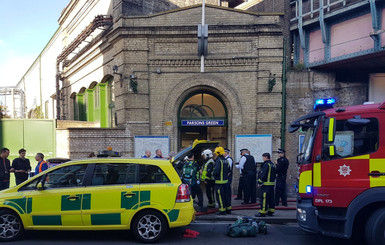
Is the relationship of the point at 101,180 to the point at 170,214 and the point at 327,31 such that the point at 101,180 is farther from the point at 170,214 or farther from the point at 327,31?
the point at 327,31

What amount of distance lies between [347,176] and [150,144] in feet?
24.7

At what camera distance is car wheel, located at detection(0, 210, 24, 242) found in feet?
17.6

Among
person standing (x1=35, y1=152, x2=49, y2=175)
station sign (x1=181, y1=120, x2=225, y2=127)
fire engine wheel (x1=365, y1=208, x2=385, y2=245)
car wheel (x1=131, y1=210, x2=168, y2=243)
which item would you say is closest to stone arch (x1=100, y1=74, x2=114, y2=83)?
station sign (x1=181, y1=120, x2=225, y2=127)

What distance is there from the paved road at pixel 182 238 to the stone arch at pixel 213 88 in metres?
5.22

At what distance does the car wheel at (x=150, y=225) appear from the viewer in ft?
17.5

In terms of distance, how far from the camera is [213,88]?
11188 millimetres

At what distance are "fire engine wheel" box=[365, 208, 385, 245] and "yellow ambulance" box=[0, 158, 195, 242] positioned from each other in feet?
10.3

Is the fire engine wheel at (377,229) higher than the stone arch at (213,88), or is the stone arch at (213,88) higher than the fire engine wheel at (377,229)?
the stone arch at (213,88)

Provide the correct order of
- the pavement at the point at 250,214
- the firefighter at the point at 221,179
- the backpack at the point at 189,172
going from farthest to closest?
1. the backpack at the point at 189,172
2. the firefighter at the point at 221,179
3. the pavement at the point at 250,214

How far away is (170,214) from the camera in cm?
536

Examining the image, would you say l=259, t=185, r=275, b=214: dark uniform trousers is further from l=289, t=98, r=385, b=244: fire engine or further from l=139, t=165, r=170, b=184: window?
l=139, t=165, r=170, b=184: window

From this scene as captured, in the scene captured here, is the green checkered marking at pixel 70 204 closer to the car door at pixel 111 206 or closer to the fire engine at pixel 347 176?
the car door at pixel 111 206

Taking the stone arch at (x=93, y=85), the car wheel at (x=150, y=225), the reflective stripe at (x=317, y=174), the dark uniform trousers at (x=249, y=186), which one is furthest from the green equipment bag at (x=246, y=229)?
the stone arch at (x=93, y=85)

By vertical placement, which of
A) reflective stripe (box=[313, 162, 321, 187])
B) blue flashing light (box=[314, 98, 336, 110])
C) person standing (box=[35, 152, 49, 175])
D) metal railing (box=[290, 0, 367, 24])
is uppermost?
metal railing (box=[290, 0, 367, 24])
